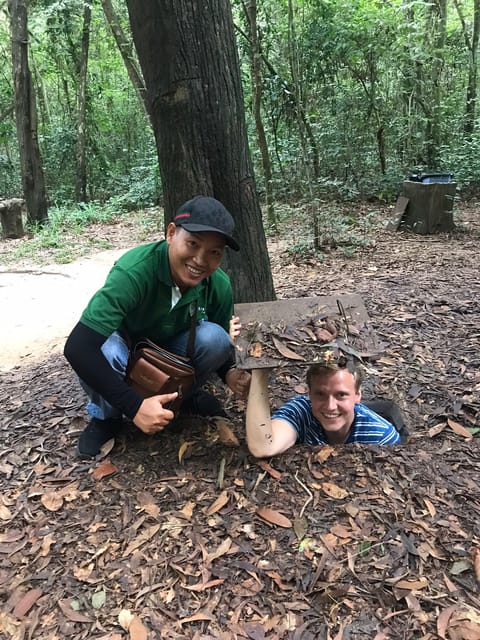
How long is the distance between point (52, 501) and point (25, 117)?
11243 millimetres

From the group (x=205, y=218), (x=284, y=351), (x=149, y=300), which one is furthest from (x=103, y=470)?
(x=205, y=218)

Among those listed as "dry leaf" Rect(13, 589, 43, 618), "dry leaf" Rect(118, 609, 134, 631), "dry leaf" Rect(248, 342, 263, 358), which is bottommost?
"dry leaf" Rect(118, 609, 134, 631)

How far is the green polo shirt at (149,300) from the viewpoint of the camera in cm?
204

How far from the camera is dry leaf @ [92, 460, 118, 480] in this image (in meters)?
2.28

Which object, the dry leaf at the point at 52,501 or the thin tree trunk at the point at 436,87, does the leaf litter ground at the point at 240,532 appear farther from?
the thin tree trunk at the point at 436,87

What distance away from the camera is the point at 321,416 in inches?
94.1

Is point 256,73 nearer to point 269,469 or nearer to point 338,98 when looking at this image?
point 338,98

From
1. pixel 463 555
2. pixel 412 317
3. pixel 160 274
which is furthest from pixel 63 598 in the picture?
pixel 412 317

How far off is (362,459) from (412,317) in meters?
1.99

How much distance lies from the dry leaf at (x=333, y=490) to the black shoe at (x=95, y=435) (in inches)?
44.1

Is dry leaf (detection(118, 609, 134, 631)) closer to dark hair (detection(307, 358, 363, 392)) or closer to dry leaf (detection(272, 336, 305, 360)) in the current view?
dry leaf (detection(272, 336, 305, 360))

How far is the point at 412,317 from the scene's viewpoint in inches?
153

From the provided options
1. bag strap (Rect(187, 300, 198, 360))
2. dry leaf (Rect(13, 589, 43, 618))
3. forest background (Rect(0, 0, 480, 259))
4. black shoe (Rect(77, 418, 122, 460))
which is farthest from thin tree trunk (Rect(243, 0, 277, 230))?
dry leaf (Rect(13, 589, 43, 618))

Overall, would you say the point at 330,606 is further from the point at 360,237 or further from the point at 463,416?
the point at 360,237
